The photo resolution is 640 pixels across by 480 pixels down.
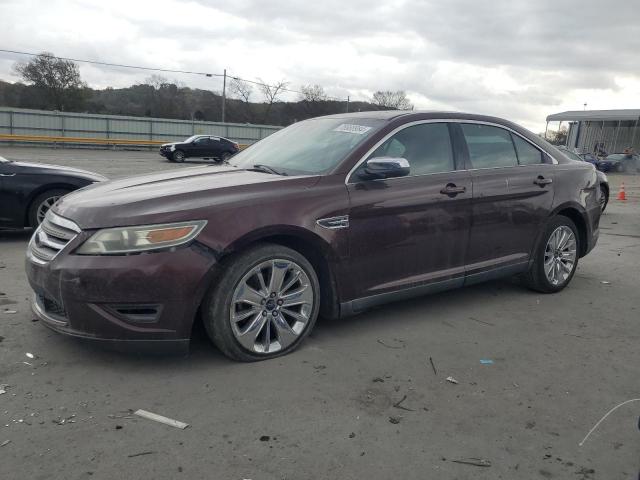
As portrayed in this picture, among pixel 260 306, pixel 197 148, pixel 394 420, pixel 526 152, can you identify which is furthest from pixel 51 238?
pixel 197 148

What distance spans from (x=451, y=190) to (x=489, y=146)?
0.77 m

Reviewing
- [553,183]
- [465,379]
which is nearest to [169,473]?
[465,379]

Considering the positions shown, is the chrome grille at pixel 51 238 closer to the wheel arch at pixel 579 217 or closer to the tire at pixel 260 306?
the tire at pixel 260 306

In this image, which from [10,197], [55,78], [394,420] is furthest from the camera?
[55,78]

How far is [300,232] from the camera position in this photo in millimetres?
3568

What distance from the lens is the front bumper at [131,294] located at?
3.11 metres

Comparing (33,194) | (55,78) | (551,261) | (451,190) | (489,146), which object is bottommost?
(551,261)

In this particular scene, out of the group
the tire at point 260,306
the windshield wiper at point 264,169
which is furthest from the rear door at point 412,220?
the windshield wiper at point 264,169

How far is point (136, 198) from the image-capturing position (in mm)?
3363

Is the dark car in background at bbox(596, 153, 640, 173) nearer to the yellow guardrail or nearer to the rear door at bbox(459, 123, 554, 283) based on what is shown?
the yellow guardrail

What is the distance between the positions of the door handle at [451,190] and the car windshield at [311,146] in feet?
2.31

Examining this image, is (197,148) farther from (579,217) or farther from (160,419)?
(160,419)

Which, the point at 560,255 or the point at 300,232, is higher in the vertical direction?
the point at 300,232

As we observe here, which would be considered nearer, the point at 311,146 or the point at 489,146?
the point at 311,146
